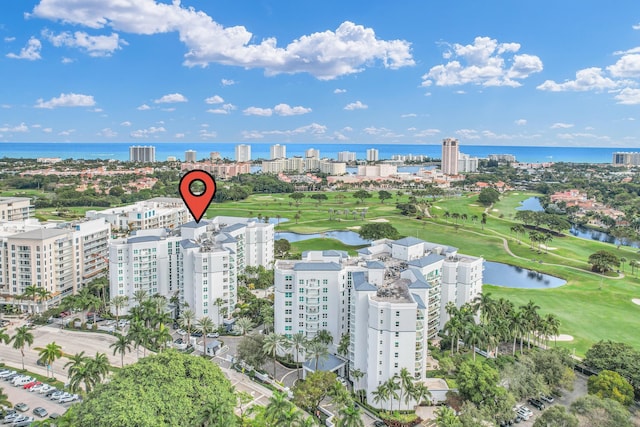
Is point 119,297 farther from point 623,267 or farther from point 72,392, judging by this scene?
point 623,267

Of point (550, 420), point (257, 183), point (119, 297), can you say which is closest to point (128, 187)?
point (257, 183)

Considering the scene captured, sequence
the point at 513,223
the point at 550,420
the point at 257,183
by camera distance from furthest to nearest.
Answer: the point at 257,183
the point at 513,223
the point at 550,420

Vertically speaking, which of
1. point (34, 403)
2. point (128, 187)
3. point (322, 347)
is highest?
point (128, 187)

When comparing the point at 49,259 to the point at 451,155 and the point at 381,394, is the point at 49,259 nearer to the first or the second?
the point at 381,394

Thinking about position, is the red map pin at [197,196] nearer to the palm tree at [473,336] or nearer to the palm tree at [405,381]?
the palm tree at [405,381]

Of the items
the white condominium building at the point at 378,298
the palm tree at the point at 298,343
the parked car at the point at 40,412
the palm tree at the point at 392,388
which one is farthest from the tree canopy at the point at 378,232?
the parked car at the point at 40,412

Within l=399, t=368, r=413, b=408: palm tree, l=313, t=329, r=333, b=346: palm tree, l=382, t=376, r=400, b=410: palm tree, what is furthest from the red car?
l=399, t=368, r=413, b=408: palm tree

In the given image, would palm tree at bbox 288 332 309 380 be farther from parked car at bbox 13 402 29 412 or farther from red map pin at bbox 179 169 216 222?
parked car at bbox 13 402 29 412
